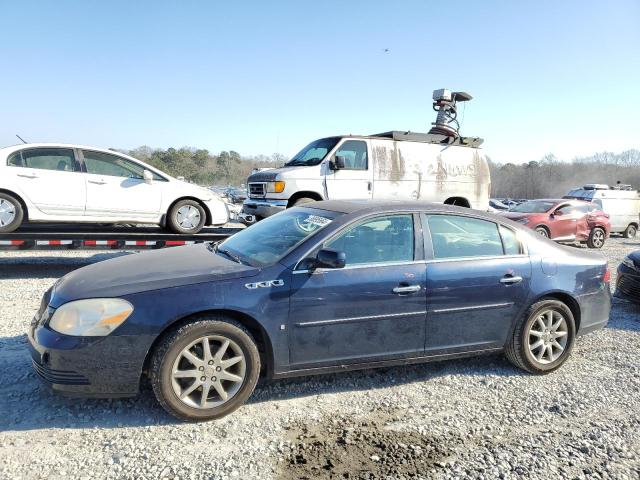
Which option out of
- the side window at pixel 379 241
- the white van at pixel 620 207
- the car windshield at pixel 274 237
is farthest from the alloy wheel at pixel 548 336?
the white van at pixel 620 207

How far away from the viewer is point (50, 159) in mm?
7035

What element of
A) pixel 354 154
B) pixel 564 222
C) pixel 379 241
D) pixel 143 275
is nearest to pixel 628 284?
pixel 379 241

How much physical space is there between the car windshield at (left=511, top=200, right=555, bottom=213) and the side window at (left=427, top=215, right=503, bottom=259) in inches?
416

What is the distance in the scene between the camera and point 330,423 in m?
3.13

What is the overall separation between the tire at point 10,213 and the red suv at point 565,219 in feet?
37.7

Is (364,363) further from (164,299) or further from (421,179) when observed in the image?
(421,179)

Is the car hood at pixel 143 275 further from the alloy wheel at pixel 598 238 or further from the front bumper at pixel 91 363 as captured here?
the alloy wheel at pixel 598 238

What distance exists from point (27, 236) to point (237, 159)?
74.4m

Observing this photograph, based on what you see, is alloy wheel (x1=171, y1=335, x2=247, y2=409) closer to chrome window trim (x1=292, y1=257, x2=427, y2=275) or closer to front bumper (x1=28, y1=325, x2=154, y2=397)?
front bumper (x1=28, y1=325, x2=154, y2=397)

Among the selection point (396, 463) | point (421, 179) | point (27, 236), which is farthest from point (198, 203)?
point (396, 463)

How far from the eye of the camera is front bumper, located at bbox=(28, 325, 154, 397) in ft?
9.37

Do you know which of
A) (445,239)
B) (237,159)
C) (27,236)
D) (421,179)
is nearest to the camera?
(445,239)

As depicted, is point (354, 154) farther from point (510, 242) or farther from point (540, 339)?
point (540, 339)

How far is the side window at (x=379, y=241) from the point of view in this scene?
3533 millimetres
